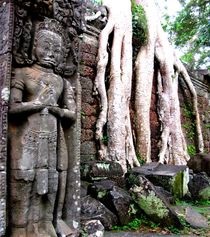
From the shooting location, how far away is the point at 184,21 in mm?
10305

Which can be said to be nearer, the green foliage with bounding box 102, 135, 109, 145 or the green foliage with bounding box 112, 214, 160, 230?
the green foliage with bounding box 112, 214, 160, 230

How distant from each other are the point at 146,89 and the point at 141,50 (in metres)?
0.95

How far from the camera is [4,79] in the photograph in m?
2.83

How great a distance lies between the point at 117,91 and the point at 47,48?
2.53 m

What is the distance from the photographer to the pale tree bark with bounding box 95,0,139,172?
526 cm

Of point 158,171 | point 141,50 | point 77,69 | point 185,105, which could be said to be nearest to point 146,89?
point 141,50

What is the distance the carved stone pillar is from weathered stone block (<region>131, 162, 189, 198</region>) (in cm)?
262

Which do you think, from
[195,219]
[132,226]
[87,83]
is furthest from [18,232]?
[87,83]

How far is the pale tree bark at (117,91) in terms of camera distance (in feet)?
17.3

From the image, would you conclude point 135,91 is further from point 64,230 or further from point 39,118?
point 64,230

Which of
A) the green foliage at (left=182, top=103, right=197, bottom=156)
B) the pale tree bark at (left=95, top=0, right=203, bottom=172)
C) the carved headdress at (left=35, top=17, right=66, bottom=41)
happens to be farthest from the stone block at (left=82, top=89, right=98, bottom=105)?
the green foliage at (left=182, top=103, right=197, bottom=156)

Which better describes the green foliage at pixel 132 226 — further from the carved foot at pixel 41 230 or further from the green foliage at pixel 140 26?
the green foliage at pixel 140 26

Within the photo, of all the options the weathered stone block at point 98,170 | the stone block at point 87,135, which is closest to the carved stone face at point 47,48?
the weathered stone block at point 98,170

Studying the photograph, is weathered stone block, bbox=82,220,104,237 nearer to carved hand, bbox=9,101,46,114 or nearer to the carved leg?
the carved leg
